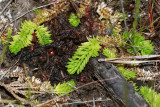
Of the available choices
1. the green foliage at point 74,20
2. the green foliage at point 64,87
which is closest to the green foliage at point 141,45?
the green foliage at point 74,20

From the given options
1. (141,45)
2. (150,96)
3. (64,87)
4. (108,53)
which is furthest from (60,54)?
(150,96)

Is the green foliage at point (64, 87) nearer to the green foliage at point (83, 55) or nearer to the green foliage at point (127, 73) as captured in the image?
the green foliage at point (83, 55)

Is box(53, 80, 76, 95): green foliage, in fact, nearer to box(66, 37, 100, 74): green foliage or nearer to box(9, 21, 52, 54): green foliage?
box(66, 37, 100, 74): green foliage

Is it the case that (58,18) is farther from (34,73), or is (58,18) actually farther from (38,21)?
(34,73)

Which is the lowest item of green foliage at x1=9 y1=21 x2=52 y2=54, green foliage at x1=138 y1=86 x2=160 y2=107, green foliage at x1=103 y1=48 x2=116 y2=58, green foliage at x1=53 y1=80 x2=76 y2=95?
green foliage at x1=138 y1=86 x2=160 y2=107

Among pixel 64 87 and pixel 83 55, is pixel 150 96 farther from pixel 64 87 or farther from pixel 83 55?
pixel 64 87

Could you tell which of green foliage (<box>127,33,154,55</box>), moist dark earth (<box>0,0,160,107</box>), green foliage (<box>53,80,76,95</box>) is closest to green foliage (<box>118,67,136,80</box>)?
moist dark earth (<box>0,0,160,107</box>)

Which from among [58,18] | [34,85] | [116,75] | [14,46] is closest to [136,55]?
[116,75]
